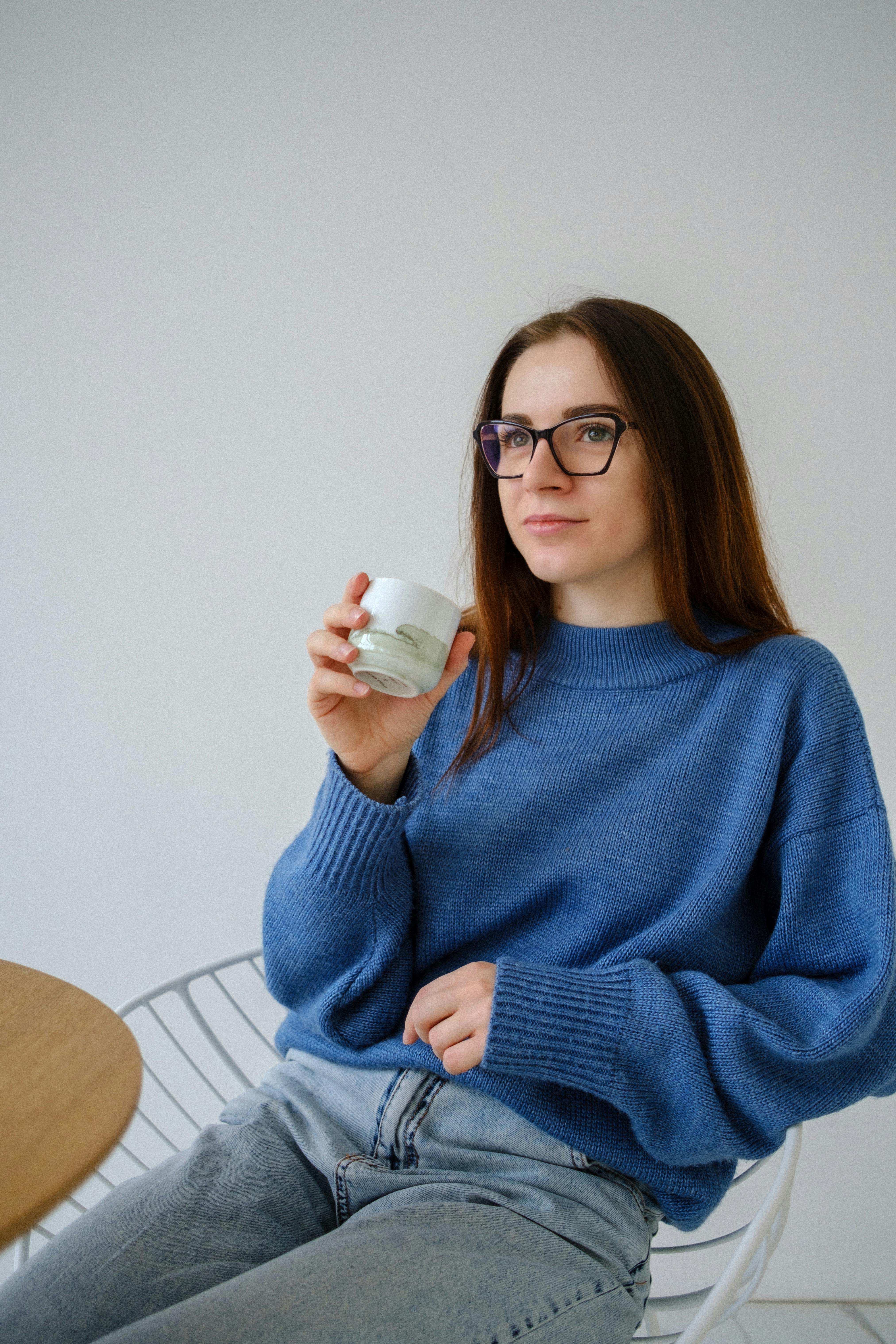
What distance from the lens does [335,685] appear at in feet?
3.18

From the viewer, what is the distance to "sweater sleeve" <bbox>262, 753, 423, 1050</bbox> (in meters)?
1.03

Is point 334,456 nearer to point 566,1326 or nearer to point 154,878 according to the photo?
point 154,878

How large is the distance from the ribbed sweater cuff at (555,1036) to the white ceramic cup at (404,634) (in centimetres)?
32

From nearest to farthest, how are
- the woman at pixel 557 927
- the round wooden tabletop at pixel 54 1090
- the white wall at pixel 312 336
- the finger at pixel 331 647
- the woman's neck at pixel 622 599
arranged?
the round wooden tabletop at pixel 54 1090 → the woman at pixel 557 927 → the finger at pixel 331 647 → the woman's neck at pixel 622 599 → the white wall at pixel 312 336

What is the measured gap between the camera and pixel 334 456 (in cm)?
170

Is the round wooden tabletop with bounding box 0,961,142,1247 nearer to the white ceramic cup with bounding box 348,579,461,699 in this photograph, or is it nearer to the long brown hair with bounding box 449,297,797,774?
the white ceramic cup with bounding box 348,579,461,699

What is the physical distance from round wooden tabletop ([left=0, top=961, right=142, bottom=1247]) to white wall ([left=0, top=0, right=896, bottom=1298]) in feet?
3.46

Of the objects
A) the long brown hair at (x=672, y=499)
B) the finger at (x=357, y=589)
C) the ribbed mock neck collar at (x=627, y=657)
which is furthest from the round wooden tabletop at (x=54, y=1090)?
the ribbed mock neck collar at (x=627, y=657)

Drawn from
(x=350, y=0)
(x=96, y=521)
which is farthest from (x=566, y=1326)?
(x=350, y=0)

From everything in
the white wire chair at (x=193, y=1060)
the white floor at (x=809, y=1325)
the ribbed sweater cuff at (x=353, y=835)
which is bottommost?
the white floor at (x=809, y=1325)

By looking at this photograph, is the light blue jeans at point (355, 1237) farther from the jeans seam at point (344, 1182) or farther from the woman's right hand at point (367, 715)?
the woman's right hand at point (367, 715)

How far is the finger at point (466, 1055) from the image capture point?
886mm

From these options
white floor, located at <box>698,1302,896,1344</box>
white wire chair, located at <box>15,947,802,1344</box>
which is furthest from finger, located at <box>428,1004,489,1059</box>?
white floor, located at <box>698,1302,896,1344</box>

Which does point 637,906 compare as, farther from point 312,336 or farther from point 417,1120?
point 312,336
